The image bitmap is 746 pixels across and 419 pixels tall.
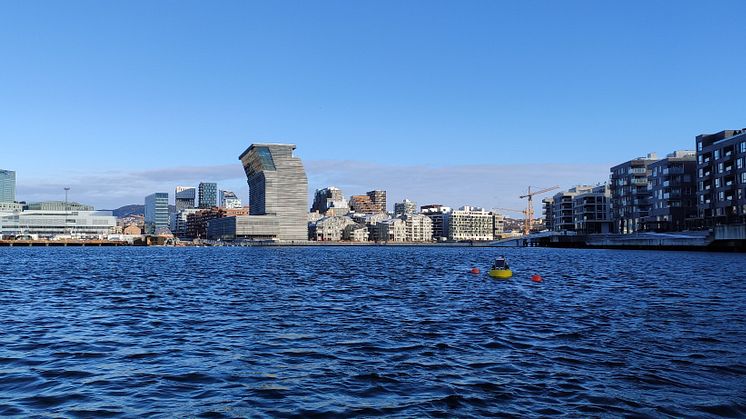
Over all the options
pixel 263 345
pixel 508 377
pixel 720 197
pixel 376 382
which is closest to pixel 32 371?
pixel 263 345

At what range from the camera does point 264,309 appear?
40.0 metres

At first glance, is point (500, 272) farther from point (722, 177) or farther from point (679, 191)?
point (679, 191)

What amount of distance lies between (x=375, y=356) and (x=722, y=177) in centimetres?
16190

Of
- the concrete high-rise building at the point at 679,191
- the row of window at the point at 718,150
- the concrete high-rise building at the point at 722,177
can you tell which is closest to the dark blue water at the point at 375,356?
the row of window at the point at 718,150

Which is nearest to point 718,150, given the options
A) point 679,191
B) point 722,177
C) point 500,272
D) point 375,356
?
point 722,177

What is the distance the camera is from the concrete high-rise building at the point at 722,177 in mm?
149250

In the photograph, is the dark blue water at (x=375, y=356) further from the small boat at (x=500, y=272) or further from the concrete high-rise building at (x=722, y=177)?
the concrete high-rise building at (x=722, y=177)

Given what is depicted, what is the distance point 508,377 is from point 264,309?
22.6 metres

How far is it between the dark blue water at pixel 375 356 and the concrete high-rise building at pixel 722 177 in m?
122

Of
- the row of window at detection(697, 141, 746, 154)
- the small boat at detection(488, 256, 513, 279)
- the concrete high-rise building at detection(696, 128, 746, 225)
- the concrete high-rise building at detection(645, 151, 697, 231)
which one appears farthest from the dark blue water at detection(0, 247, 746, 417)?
the concrete high-rise building at detection(645, 151, 697, 231)

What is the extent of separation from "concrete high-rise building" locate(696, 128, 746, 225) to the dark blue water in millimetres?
121663

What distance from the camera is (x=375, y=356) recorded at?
24266mm

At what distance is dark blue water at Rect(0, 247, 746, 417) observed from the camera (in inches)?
688

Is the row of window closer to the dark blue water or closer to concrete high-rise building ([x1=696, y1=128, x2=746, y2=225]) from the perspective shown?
concrete high-rise building ([x1=696, y1=128, x2=746, y2=225])
